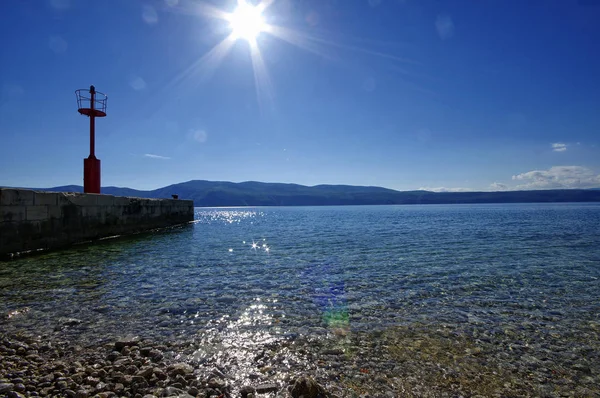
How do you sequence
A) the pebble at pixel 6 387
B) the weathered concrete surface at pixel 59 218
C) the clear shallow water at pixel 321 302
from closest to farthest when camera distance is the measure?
the pebble at pixel 6 387, the clear shallow water at pixel 321 302, the weathered concrete surface at pixel 59 218

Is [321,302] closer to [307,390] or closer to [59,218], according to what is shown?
[307,390]

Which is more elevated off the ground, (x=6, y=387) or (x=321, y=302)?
(x=6, y=387)

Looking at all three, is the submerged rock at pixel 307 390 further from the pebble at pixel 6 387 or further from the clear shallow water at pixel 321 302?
the pebble at pixel 6 387

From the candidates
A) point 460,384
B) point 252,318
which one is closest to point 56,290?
point 252,318

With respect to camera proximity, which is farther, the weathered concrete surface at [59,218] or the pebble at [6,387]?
the weathered concrete surface at [59,218]

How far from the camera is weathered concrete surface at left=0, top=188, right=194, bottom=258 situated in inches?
582

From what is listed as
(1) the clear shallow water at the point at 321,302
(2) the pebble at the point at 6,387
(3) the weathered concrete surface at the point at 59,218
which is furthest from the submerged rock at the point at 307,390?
(3) the weathered concrete surface at the point at 59,218

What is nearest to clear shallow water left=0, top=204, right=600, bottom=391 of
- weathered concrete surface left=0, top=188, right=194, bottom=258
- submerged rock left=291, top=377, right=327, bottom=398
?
submerged rock left=291, top=377, right=327, bottom=398

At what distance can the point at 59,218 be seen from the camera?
18438mm

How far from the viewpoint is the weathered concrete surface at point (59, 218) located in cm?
1478

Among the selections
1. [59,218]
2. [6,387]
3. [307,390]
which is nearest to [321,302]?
[307,390]

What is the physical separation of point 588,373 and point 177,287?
998cm

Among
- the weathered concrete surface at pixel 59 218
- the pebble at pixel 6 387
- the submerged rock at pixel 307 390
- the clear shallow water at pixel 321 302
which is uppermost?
the weathered concrete surface at pixel 59 218

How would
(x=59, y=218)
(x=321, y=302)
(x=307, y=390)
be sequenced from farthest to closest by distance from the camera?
(x=59, y=218) < (x=321, y=302) < (x=307, y=390)
